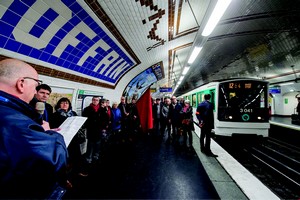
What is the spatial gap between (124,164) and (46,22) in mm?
3655

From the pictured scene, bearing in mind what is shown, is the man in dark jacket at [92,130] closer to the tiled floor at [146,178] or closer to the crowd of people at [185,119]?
the tiled floor at [146,178]

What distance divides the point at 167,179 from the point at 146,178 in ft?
1.43

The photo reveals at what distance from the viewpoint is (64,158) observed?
930 mm

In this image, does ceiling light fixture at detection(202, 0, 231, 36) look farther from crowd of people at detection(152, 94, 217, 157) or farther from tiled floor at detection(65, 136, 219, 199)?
tiled floor at detection(65, 136, 219, 199)

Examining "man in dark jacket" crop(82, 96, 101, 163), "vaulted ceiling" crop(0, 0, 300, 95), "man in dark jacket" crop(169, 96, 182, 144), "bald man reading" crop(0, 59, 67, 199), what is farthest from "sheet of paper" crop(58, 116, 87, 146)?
"man in dark jacket" crop(169, 96, 182, 144)

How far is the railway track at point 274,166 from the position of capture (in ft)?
11.4

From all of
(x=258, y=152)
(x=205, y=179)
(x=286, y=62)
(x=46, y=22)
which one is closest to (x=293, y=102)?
(x=286, y=62)

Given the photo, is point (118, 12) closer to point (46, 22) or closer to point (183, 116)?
point (46, 22)

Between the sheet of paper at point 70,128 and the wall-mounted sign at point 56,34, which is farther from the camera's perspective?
the wall-mounted sign at point 56,34

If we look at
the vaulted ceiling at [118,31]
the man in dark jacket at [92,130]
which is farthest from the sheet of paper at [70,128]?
the vaulted ceiling at [118,31]

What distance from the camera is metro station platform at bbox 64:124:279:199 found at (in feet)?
8.66

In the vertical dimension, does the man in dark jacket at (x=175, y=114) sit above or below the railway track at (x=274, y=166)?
above

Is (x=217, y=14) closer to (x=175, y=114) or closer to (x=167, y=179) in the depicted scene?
(x=167, y=179)

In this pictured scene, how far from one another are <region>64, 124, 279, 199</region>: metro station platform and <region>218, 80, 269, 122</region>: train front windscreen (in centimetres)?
281
